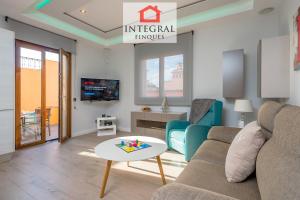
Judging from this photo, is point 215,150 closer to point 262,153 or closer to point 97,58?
point 262,153

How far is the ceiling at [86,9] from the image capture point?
2537 millimetres

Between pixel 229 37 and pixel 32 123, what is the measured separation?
468 centimetres

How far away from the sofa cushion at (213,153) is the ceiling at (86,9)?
2.25 metres

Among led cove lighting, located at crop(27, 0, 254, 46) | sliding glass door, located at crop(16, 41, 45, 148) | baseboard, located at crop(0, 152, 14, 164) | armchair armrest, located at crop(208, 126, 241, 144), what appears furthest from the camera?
sliding glass door, located at crop(16, 41, 45, 148)

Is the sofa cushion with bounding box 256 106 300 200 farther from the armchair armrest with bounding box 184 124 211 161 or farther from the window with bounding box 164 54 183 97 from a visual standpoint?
the window with bounding box 164 54 183 97

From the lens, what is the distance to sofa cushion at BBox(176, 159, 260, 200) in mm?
919

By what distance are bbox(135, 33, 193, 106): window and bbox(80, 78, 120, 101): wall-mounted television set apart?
2.24 ft

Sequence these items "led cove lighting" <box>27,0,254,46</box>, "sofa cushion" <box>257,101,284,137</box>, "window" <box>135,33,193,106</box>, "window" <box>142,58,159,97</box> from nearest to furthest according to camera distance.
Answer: "sofa cushion" <box>257,101,284,137</box>
"led cove lighting" <box>27,0,254,46</box>
"window" <box>135,33,193,106</box>
"window" <box>142,58,159,97</box>

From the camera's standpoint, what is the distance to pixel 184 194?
71cm

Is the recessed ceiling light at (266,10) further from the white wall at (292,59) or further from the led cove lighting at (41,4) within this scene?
the led cove lighting at (41,4)

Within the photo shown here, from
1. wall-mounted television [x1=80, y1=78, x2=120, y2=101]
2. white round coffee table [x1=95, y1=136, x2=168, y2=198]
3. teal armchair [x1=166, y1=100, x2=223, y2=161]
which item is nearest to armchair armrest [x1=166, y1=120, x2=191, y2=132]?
teal armchair [x1=166, y1=100, x2=223, y2=161]

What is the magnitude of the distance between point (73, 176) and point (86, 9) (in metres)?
2.83

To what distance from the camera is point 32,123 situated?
360cm

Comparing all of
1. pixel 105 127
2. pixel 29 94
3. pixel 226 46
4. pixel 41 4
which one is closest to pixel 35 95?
pixel 29 94
